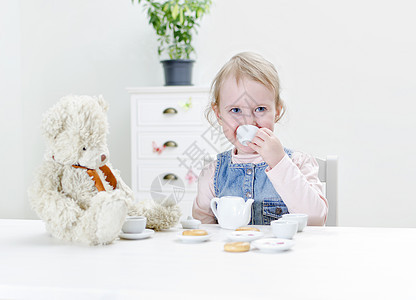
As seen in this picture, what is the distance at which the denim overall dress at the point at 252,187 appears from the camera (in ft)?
4.25

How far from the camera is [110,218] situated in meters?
0.78

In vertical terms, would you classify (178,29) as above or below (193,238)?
above

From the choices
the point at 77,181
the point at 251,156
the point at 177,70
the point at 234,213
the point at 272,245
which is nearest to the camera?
the point at 272,245

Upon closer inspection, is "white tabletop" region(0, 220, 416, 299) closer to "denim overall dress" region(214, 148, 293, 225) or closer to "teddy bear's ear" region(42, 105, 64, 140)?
"teddy bear's ear" region(42, 105, 64, 140)

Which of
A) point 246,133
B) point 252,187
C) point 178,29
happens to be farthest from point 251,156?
point 178,29

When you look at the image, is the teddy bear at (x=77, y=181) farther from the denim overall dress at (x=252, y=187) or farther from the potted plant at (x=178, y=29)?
the potted plant at (x=178, y=29)

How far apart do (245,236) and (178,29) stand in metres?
2.24

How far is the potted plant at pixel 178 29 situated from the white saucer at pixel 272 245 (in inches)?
81.6

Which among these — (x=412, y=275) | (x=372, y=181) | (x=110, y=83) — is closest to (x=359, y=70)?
(x=372, y=181)

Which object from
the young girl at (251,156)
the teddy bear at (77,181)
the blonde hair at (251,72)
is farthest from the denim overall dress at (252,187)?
the teddy bear at (77,181)

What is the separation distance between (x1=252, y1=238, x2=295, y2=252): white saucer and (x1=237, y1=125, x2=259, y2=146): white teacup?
420mm

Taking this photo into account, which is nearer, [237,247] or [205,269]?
[205,269]

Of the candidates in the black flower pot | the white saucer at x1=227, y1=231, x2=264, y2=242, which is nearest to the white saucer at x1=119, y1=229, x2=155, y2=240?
the white saucer at x1=227, y1=231, x2=264, y2=242

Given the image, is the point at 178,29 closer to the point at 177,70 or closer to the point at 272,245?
the point at 177,70
